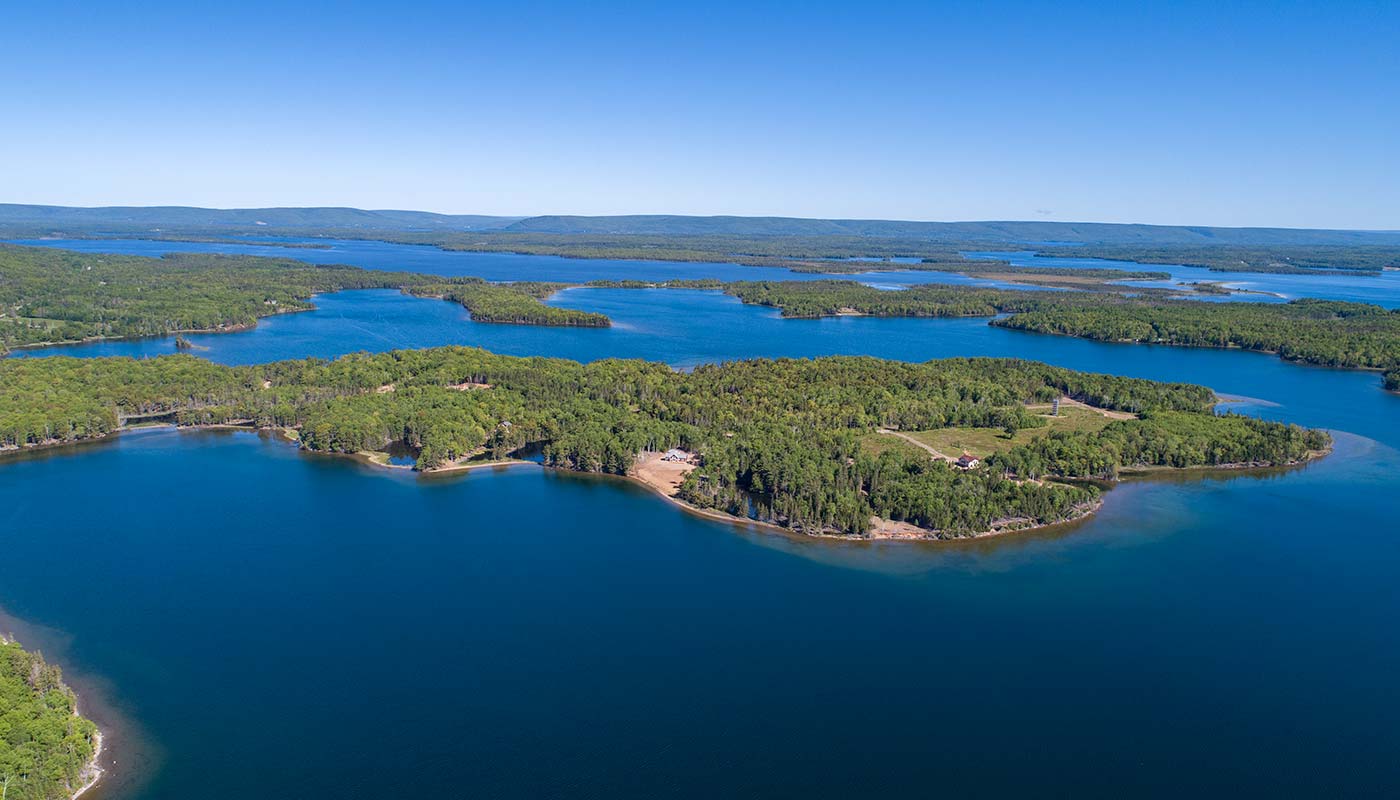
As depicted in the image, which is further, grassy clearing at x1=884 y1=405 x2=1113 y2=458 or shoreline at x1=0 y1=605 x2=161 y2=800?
grassy clearing at x1=884 y1=405 x2=1113 y2=458

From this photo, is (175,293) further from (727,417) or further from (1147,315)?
(1147,315)

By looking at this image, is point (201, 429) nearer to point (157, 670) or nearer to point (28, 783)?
point (157, 670)

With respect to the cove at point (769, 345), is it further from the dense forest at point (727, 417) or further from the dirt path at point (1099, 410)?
the dense forest at point (727, 417)

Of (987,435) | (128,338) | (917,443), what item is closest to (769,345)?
(987,435)

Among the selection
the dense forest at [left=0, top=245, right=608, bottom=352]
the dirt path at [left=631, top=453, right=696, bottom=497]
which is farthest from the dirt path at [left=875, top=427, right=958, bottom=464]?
the dense forest at [left=0, top=245, right=608, bottom=352]

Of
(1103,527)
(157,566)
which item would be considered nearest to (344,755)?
(157,566)

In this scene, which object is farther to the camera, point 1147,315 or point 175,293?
point 175,293

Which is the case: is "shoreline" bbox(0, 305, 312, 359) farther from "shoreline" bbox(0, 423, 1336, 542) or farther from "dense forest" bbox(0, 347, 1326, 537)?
"shoreline" bbox(0, 423, 1336, 542)
